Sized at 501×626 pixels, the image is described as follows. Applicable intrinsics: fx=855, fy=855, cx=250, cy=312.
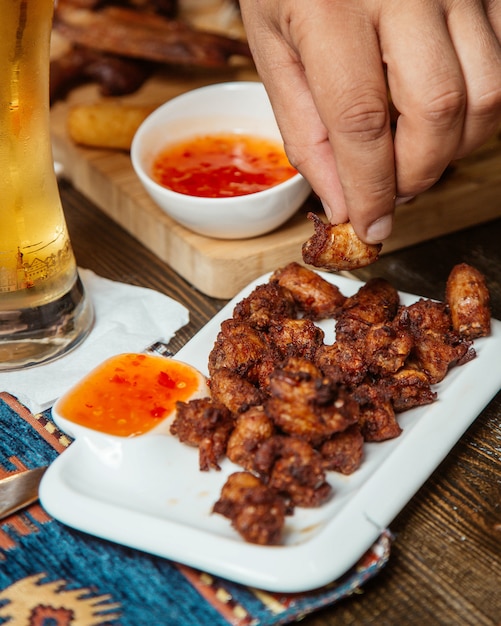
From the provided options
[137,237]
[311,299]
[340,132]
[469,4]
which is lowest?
[137,237]

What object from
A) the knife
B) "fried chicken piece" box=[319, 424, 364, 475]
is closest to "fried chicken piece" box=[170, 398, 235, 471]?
"fried chicken piece" box=[319, 424, 364, 475]

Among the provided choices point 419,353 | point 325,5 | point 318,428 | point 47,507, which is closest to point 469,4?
point 325,5

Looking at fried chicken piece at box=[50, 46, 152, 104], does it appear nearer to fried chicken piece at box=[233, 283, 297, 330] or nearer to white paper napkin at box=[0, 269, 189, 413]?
white paper napkin at box=[0, 269, 189, 413]

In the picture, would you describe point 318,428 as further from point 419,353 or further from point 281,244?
point 281,244

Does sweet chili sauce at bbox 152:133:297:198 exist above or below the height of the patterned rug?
above

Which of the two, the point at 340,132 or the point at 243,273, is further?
the point at 243,273

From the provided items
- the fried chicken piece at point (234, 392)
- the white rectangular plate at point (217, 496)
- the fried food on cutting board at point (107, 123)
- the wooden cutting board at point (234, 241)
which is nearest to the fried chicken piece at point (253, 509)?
the white rectangular plate at point (217, 496)
